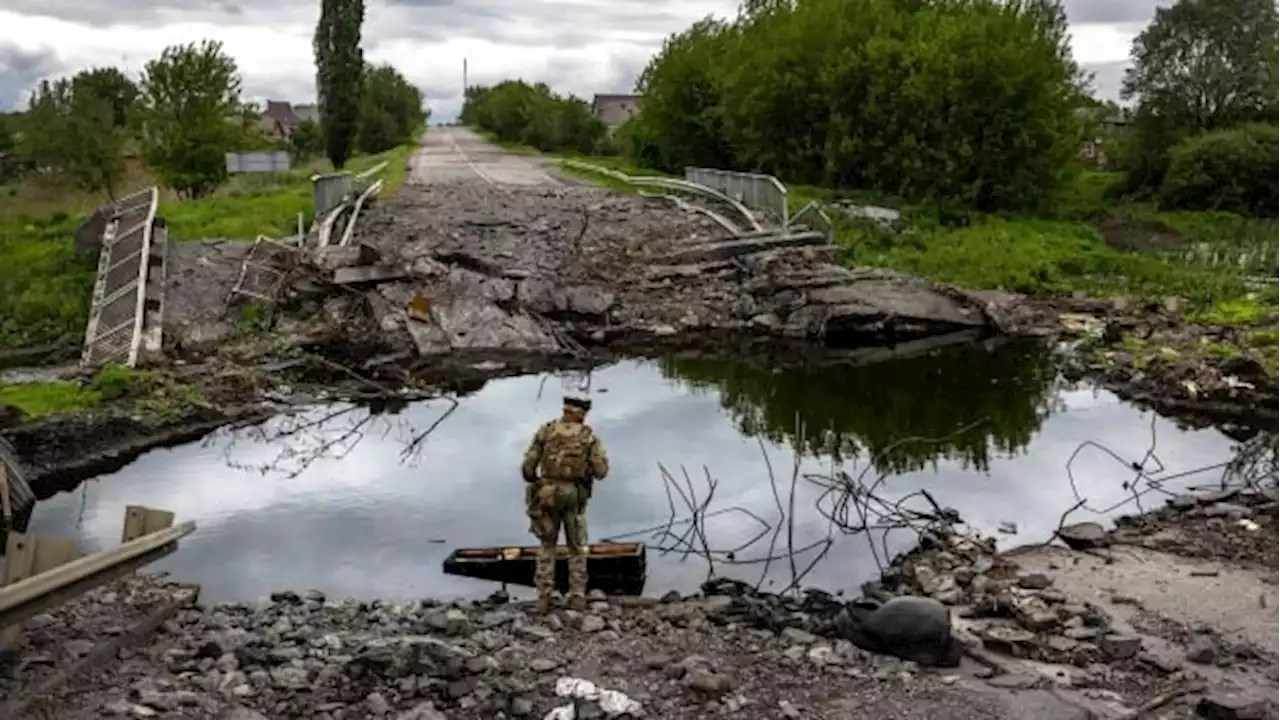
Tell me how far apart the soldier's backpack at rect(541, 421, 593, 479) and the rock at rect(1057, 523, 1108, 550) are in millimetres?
5802

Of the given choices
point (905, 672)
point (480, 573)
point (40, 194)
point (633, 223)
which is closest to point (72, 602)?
point (480, 573)

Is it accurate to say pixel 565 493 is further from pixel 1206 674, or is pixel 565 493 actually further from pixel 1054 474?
pixel 1054 474

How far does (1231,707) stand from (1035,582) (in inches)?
128

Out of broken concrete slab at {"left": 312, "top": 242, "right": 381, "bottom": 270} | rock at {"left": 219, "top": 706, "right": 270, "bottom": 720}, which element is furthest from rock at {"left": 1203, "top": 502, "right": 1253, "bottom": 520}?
broken concrete slab at {"left": 312, "top": 242, "right": 381, "bottom": 270}

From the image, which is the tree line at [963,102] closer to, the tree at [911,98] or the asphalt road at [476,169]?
the tree at [911,98]

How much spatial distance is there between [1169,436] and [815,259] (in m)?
11.6

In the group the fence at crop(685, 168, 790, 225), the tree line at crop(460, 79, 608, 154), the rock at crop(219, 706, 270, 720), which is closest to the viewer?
the rock at crop(219, 706, 270, 720)

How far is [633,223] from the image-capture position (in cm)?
3231

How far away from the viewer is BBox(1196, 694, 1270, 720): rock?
830 cm

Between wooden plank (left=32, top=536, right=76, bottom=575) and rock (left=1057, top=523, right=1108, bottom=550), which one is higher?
wooden plank (left=32, top=536, right=76, bottom=575)

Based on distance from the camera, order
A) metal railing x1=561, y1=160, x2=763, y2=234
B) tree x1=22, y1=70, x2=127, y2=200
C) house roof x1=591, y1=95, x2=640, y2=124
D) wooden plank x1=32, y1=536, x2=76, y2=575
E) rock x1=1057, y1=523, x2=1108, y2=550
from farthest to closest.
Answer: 1. house roof x1=591, y1=95, x2=640, y2=124
2. tree x1=22, y1=70, x2=127, y2=200
3. metal railing x1=561, y1=160, x2=763, y2=234
4. rock x1=1057, y1=523, x2=1108, y2=550
5. wooden plank x1=32, y1=536, x2=76, y2=575

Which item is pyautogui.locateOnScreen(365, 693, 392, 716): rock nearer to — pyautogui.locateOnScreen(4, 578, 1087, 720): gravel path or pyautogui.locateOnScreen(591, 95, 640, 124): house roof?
pyautogui.locateOnScreen(4, 578, 1087, 720): gravel path

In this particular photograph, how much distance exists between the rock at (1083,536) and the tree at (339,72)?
50281 mm

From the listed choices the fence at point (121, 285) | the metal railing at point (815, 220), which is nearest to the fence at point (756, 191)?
the metal railing at point (815, 220)
